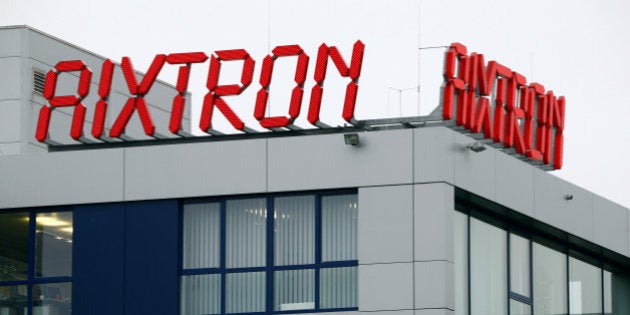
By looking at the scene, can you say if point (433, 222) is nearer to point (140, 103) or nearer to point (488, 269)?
point (488, 269)

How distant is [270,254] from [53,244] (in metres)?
6.32

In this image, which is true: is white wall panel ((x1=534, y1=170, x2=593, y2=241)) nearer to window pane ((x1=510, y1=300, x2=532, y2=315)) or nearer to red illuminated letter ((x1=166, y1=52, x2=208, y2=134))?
window pane ((x1=510, y1=300, x2=532, y2=315))

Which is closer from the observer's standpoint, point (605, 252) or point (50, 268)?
point (50, 268)

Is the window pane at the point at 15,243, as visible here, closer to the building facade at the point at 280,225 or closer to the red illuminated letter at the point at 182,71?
the building facade at the point at 280,225

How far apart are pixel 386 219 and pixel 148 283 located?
21.8 ft

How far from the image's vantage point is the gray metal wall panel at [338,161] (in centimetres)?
4662

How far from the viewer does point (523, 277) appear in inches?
2018

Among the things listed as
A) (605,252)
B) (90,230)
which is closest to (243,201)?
(90,230)

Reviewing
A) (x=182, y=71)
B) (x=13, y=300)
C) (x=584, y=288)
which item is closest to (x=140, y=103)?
(x=182, y=71)

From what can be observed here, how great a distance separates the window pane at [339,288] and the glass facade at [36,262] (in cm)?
717

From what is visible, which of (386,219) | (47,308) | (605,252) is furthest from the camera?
(605,252)

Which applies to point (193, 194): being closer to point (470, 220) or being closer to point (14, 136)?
point (470, 220)

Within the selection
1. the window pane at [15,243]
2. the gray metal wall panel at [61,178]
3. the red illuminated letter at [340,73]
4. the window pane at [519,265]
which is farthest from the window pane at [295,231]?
the window pane at [15,243]

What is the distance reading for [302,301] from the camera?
47219mm
